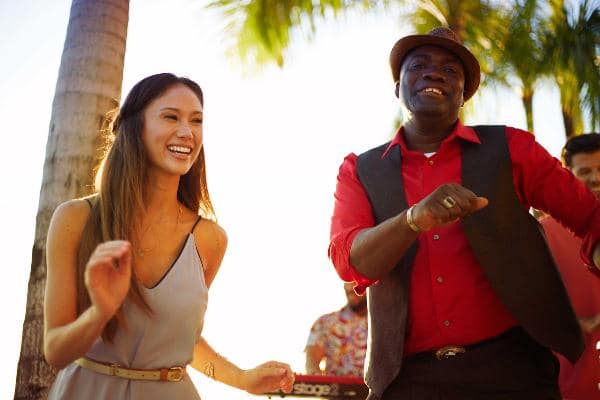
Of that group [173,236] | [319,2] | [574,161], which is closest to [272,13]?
[319,2]

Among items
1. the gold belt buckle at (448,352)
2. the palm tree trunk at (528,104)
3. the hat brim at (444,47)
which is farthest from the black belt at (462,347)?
the palm tree trunk at (528,104)

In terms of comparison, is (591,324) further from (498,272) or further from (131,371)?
(131,371)

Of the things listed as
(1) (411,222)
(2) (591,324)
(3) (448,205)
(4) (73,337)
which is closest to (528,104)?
(2) (591,324)

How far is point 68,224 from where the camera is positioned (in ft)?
8.75

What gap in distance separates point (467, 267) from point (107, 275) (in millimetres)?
1342

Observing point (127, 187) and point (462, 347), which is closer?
point (462, 347)

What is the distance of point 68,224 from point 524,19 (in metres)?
11.5

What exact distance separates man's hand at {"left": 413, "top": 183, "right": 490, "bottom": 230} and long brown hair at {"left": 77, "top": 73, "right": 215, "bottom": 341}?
1.15 metres

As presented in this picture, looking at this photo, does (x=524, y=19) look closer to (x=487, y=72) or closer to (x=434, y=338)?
(x=487, y=72)

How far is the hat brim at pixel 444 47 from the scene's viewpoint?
9.75 feet

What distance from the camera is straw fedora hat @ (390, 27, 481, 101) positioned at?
2.97m

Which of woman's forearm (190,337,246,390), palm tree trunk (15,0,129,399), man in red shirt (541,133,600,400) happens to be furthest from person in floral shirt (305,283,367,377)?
woman's forearm (190,337,246,390)

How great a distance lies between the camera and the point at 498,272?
98.7 inches

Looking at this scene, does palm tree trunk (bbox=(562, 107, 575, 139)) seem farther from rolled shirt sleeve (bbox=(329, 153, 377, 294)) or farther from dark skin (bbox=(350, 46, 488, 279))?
rolled shirt sleeve (bbox=(329, 153, 377, 294))
